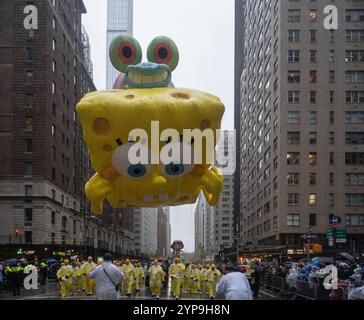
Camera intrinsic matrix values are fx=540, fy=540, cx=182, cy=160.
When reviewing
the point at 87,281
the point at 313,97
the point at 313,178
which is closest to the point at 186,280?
the point at 87,281

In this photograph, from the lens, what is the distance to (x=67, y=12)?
4728cm

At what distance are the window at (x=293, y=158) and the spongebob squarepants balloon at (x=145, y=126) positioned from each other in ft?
183

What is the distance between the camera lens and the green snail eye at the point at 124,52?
38.3 feet

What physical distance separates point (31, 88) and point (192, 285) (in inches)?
1390

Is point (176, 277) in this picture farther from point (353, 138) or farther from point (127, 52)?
point (353, 138)

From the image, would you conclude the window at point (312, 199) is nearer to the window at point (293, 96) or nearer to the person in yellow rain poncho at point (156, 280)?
the window at point (293, 96)

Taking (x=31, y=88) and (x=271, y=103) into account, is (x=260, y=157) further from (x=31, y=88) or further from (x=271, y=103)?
(x=31, y=88)

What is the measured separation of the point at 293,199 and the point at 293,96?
12623 mm

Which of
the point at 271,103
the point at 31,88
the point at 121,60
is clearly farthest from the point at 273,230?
the point at 121,60

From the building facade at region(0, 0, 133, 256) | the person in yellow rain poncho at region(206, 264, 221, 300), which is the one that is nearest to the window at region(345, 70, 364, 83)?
the building facade at region(0, 0, 133, 256)

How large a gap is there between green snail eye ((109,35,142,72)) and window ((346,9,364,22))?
60.0 m

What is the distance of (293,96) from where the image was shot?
2613 inches

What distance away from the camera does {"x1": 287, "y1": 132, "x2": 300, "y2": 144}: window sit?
66.3 meters

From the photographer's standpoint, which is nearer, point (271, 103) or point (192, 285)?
point (192, 285)
